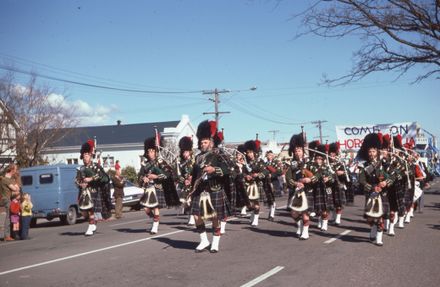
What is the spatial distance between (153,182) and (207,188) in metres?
3.28

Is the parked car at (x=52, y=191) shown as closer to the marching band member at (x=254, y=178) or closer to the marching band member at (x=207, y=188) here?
the marching band member at (x=254, y=178)

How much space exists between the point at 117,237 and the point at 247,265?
494cm

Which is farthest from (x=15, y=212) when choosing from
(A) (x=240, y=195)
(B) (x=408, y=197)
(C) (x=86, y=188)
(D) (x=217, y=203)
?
(B) (x=408, y=197)

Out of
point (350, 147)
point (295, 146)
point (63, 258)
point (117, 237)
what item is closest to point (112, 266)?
point (63, 258)

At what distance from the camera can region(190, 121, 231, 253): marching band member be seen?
954 cm

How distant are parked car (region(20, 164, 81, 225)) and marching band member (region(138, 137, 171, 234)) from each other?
19.1 ft

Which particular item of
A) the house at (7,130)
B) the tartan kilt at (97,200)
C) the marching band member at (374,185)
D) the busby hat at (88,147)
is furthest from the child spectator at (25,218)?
the house at (7,130)

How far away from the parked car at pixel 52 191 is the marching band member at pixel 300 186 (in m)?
9.03

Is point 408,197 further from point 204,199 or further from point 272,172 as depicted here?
point 204,199

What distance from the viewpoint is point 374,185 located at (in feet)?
34.2

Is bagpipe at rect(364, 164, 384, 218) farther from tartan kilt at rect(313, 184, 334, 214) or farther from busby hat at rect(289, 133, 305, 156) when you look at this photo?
busby hat at rect(289, 133, 305, 156)

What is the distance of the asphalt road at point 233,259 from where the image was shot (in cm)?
713

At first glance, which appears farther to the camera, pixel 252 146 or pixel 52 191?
pixel 52 191

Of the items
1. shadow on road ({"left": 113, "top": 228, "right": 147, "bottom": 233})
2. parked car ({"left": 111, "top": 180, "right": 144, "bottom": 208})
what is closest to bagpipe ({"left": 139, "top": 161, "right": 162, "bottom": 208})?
shadow on road ({"left": 113, "top": 228, "right": 147, "bottom": 233})
